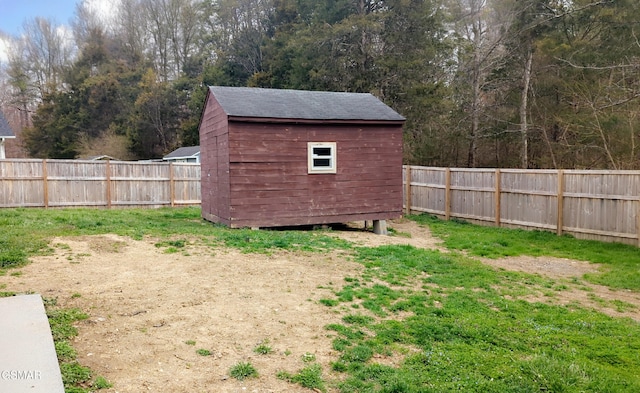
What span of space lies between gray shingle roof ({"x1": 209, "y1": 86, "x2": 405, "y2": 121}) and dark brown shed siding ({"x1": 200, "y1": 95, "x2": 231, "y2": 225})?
1.15ft

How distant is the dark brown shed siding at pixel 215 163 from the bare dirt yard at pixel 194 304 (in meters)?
2.63

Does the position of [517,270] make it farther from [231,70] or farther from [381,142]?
[231,70]

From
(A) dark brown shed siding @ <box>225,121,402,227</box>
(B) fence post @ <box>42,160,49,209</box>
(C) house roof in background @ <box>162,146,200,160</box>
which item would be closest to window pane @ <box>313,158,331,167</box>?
(A) dark brown shed siding @ <box>225,121,402,227</box>

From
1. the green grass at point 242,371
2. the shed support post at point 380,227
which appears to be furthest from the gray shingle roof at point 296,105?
the green grass at point 242,371

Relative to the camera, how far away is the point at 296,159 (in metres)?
10.7

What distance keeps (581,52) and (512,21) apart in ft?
10.6

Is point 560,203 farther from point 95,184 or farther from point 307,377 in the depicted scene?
point 95,184

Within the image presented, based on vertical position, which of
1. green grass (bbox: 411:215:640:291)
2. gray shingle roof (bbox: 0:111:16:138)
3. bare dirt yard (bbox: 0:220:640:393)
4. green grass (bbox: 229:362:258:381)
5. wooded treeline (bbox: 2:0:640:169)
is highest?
wooded treeline (bbox: 2:0:640:169)

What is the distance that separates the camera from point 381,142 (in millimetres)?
11672

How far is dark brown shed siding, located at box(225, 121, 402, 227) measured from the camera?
10164mm

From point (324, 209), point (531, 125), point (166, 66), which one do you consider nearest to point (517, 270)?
point (324, 209)

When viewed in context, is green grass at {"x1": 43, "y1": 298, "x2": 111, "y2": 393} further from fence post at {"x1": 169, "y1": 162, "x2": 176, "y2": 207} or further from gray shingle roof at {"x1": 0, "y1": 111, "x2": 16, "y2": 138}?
gray shingle roof at {"x1": 0, "y1": 111, "x2": 16, "y2": 138}

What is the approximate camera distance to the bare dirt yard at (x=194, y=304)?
3.60 meters

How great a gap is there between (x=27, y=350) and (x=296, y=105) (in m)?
8.63
